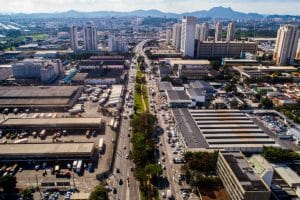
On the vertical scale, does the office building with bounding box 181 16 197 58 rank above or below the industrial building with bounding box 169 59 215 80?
above

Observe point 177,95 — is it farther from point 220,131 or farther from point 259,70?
point 259,70

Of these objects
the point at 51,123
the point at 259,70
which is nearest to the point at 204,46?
the point at 259,70

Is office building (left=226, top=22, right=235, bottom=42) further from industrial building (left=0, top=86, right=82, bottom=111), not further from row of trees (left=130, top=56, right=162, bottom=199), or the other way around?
row of trees (left=130, top=56, right=162, bottom=199)

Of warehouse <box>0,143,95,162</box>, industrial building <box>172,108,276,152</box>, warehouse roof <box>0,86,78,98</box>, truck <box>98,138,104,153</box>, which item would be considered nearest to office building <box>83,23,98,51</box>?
warehouse roof <box>0,86,78,98</box>

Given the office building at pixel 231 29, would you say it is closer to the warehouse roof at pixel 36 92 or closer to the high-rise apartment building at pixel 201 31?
the high-rise apartment building at pixel 201 31

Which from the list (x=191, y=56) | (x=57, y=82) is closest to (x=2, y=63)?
(x=57, y=82)

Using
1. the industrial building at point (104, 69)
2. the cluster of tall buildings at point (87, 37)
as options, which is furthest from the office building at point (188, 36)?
the cluster of tall buildings at point (87, 37)
